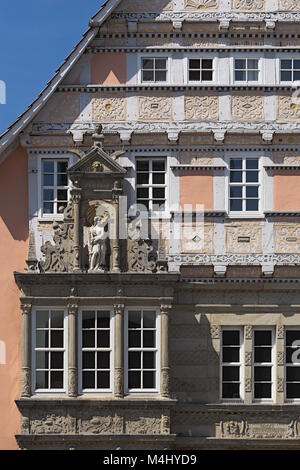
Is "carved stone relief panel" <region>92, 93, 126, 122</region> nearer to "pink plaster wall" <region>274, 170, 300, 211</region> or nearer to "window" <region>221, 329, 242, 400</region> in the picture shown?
"pink plaster wall" <region>274, 170, 300, 211</region>

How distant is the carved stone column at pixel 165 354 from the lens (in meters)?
24.2

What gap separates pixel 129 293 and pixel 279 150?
165 inches

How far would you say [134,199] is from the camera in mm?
25062

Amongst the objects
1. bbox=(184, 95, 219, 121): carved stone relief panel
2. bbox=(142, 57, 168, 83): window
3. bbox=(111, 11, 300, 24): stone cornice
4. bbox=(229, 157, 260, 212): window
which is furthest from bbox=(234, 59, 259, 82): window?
bbox=(229, 157, 260, 212): window

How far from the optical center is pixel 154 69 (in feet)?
83.3

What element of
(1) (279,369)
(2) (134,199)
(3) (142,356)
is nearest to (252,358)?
(1) (279,369)

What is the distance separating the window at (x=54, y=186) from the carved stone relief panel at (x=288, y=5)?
5.40m

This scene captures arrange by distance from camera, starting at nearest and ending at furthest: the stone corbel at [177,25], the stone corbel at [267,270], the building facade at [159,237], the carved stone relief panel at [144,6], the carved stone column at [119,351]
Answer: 1. the carved stone column at [119,351]
2. the building facade at [159,237]
3. the stone corbel at [267,270]
4. the stone corbel at [177,25]
5. the carved stone relief panel at [144,6]

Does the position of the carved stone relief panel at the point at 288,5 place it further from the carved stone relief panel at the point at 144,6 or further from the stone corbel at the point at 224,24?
the carved stone relief panel at the point at 144,6

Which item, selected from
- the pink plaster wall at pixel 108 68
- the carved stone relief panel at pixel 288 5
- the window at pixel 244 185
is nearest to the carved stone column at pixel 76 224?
the pink plaster wall at pixel 108 68

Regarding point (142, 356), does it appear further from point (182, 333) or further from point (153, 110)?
point (153, 110)

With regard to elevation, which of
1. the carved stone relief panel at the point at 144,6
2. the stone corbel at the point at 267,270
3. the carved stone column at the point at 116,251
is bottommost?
the stone corbel at the point at 267,270

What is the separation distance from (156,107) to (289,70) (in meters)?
2.81

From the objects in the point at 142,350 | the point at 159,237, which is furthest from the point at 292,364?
the point at 159,237
